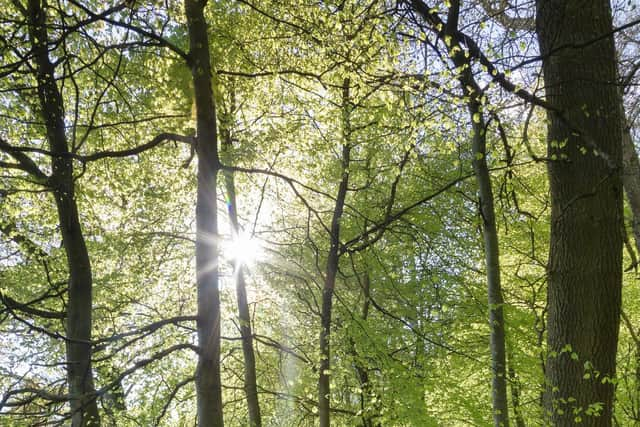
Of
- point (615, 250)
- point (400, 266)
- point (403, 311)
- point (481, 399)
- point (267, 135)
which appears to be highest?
point (267, 135)

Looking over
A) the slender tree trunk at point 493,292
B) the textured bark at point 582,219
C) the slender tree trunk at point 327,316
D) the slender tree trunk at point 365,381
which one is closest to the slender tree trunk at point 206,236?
the slender tree trunk at point 493,292

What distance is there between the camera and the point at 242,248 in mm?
8203

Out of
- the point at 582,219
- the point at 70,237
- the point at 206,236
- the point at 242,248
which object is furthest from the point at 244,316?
the point at 582,219

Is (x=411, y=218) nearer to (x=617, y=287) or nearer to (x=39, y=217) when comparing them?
(x=617, y=287)

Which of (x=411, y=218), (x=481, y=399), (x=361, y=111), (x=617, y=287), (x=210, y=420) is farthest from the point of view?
(x=481, y=399)

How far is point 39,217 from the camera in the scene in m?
7.02

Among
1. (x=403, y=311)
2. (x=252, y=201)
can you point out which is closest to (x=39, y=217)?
(x=252, y=201)

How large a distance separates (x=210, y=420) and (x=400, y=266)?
6.43 metres

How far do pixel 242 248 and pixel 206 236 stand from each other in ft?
15.2

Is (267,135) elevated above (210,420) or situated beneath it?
elevated above

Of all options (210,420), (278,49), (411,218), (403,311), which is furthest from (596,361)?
(403,311)

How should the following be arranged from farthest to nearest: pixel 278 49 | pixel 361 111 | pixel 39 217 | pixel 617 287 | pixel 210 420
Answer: pixel 361 111 → pixel 39 217 → pixel 278 49 → pixel 617 287 → pixel 210 420

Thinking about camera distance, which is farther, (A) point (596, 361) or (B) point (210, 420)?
(A) point (596, 361)

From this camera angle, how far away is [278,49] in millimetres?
6199
